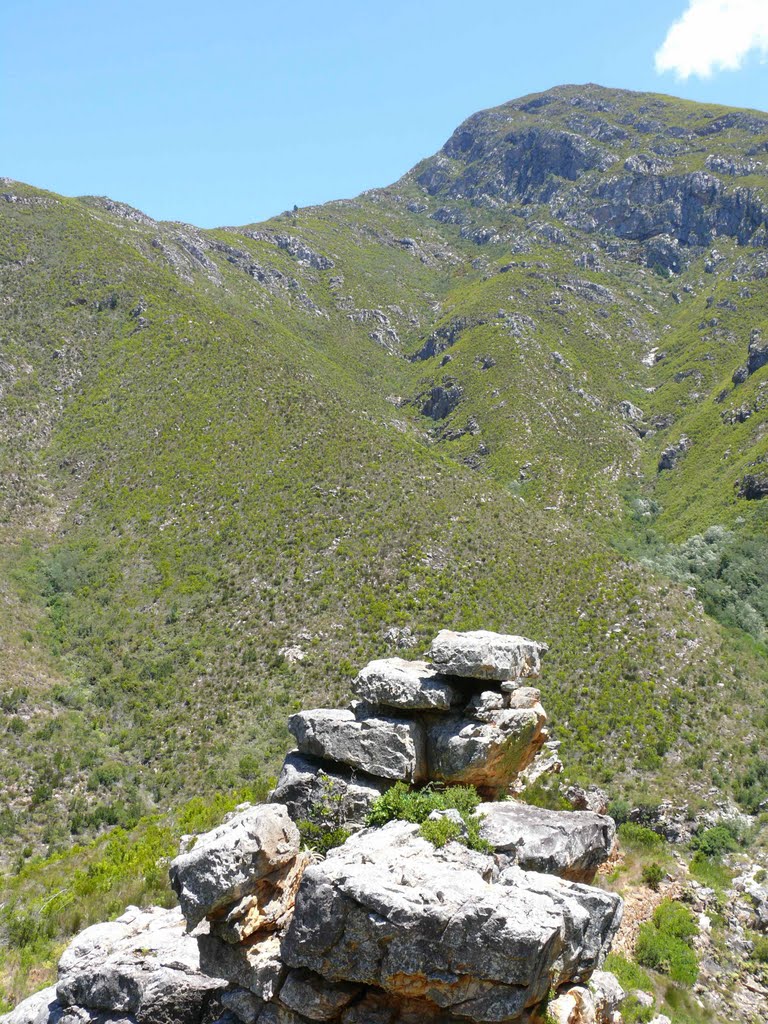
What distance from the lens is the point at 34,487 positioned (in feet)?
177

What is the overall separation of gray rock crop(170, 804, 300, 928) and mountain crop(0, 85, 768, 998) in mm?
9828

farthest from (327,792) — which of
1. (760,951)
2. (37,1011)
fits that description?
(760,951)

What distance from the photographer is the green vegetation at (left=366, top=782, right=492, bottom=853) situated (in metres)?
12.7

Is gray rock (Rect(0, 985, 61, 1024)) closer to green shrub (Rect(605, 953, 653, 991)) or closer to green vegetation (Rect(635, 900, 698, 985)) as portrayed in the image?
green shrub (Rect(605, 953, 653, 991))

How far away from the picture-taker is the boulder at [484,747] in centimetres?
1533

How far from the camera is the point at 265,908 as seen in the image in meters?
12.0

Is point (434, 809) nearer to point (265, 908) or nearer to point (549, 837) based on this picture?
point (549, 837)

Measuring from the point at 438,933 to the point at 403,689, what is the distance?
6171 millimetres

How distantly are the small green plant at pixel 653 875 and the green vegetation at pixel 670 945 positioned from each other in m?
1.73

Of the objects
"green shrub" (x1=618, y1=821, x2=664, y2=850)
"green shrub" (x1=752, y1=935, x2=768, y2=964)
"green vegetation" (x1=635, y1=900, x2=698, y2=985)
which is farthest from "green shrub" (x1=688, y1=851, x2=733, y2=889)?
"green vegetation" (x1=635, y1=900, x2=698, y2=985)

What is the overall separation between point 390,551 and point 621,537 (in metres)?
32.7

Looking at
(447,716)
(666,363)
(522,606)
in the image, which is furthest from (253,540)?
(666,363)

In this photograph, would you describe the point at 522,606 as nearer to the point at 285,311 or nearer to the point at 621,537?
the point at 621,537

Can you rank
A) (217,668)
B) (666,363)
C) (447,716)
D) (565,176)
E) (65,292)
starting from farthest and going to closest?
(565,176) < (666,363) < (65,292) < (217,668) < (447,716)
